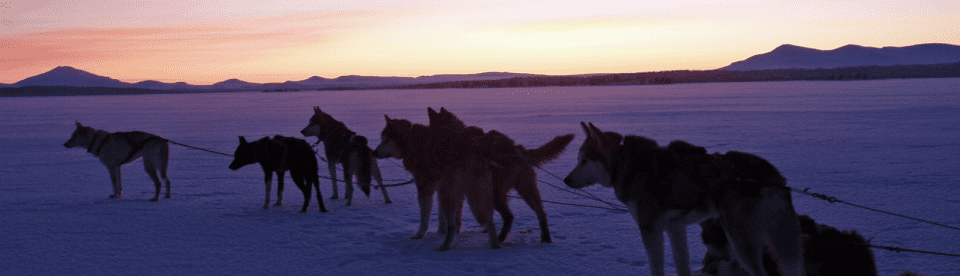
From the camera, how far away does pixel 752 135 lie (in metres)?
14.6

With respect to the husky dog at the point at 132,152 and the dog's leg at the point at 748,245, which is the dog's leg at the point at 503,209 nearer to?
the dog's leg at the point at 748,245

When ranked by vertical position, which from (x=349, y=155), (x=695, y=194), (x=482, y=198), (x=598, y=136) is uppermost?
(x=598, y=136)

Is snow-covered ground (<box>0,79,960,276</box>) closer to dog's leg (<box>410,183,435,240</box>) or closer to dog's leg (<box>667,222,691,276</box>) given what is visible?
dog's leg (<box>410,183,435,240</box>)

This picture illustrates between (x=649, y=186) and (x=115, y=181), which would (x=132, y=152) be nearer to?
(x=115, y=181)

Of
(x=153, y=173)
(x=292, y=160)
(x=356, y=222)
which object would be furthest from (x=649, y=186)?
(x=153, y=173)

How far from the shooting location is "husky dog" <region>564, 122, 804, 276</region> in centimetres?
314

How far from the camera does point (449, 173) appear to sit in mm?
5402

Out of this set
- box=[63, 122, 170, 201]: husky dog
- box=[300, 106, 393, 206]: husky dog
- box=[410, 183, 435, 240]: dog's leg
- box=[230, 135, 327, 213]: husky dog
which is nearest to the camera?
box=[410, 183, 435, 240]: dog's leg

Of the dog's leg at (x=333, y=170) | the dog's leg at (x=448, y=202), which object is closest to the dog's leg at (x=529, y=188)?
the dog's leg at (x=448, y=202)

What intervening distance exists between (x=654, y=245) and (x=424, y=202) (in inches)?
99.8

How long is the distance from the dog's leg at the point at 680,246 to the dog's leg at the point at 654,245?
0.43 ft

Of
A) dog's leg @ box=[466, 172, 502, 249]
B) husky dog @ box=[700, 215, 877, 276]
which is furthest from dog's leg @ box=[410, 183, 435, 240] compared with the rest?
husky dog @ box=[700, 215, 877, 276]

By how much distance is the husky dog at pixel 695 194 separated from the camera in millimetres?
3145

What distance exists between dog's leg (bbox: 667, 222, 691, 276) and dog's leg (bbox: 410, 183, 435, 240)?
238cm
